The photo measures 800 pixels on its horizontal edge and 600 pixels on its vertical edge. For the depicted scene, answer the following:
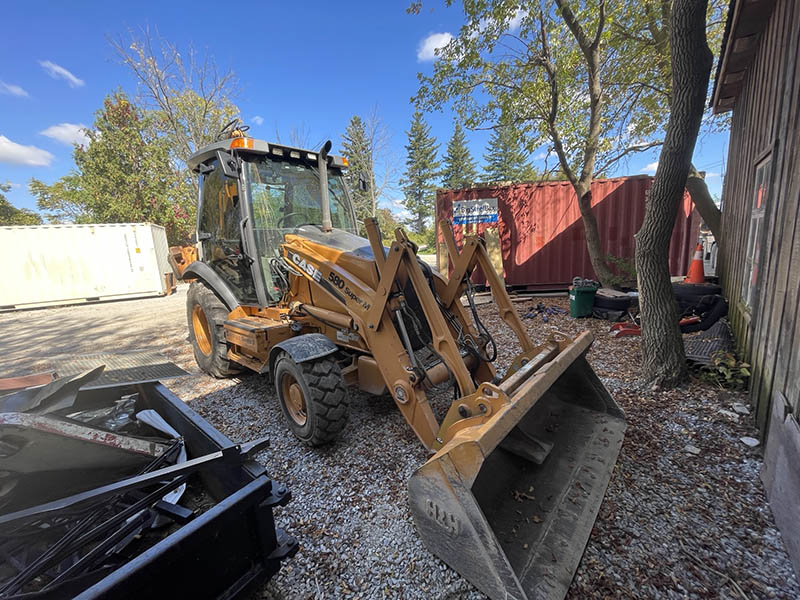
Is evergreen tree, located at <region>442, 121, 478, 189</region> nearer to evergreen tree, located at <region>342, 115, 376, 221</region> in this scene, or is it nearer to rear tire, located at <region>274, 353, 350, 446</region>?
evergreen tree, located at <region>342, 115, 376, 221</region>

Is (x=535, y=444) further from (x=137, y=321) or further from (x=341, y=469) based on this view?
(x=137, y=321)

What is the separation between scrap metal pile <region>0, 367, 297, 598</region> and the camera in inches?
57.4

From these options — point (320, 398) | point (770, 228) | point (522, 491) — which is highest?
point (770, 228)

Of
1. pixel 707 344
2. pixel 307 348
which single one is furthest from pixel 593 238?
pixel 307 348

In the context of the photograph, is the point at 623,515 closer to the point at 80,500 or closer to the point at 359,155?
the point at 80,500

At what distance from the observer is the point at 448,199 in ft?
30.3

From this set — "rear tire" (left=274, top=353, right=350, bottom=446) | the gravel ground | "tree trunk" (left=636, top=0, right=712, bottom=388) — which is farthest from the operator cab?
"tree trunk" (left=636, top=0, right=712, bottom=388)

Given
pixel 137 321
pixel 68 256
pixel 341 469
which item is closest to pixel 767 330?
pixel 341 469

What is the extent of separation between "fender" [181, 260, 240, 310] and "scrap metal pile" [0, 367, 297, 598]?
2.08 meters

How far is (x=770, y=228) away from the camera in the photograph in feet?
9.79

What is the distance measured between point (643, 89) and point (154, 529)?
10.4 meters

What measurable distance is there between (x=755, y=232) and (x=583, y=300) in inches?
101

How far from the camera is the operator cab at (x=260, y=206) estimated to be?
3549 millimetres

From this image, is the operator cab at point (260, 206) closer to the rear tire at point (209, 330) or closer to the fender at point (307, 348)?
the rear tire at point (209, 330)
